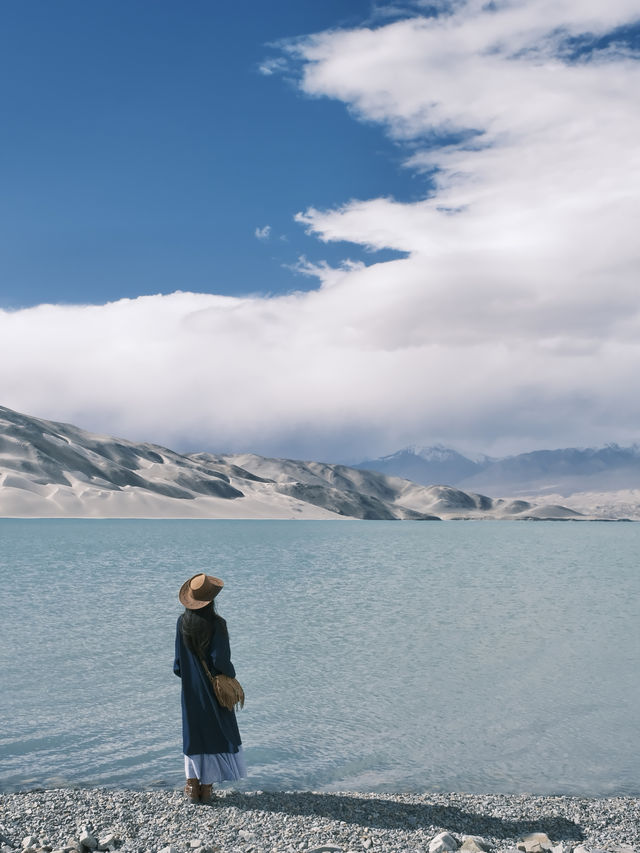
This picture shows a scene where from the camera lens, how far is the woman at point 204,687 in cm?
843

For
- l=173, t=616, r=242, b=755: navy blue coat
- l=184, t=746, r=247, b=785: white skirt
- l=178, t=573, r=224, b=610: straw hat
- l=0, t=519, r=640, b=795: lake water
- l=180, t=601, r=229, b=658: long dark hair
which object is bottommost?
l=0, t=519, r=640, b=795: lake water

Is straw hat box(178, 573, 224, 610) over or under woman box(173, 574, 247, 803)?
over

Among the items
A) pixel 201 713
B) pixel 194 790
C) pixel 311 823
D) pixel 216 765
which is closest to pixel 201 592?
pixel 201 713

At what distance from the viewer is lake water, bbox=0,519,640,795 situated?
1123 cm

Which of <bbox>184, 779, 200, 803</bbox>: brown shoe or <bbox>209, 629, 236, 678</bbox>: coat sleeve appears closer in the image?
<bbox>209, 629, 236, 678</bbox>: coat sleeve

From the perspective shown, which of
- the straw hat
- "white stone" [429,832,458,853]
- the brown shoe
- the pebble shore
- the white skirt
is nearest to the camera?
"white stone" [429,832,458,853]

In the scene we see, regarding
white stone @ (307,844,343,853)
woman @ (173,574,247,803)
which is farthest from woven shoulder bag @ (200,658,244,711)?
white stone @ (307,844,343,853)

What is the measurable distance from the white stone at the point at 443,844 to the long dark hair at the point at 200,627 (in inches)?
114

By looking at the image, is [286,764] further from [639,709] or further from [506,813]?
[639,709]

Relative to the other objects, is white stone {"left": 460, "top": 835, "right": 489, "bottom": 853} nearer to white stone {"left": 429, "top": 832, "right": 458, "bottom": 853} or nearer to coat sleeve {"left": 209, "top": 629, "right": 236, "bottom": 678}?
white stone {"left": 429, "top": 832, "right": 458, "bottom": 853}

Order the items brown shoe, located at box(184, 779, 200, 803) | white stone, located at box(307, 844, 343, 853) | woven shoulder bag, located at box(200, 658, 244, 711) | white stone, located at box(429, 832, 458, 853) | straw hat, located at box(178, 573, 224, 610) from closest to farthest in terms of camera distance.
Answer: white stone, located at box(307, 844, 343, 853), white stone, located at box(429, 832, 458, 853), straw hat, located at box(178, 573, 224, 610), woven shoulder bag, located at box(200, 658, 244, 711), brown shoe, located at box(184, 779, 200, 803)

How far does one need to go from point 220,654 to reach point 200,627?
37cm

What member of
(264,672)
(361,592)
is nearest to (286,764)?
(264,672)

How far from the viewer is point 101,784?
10.3 metres
